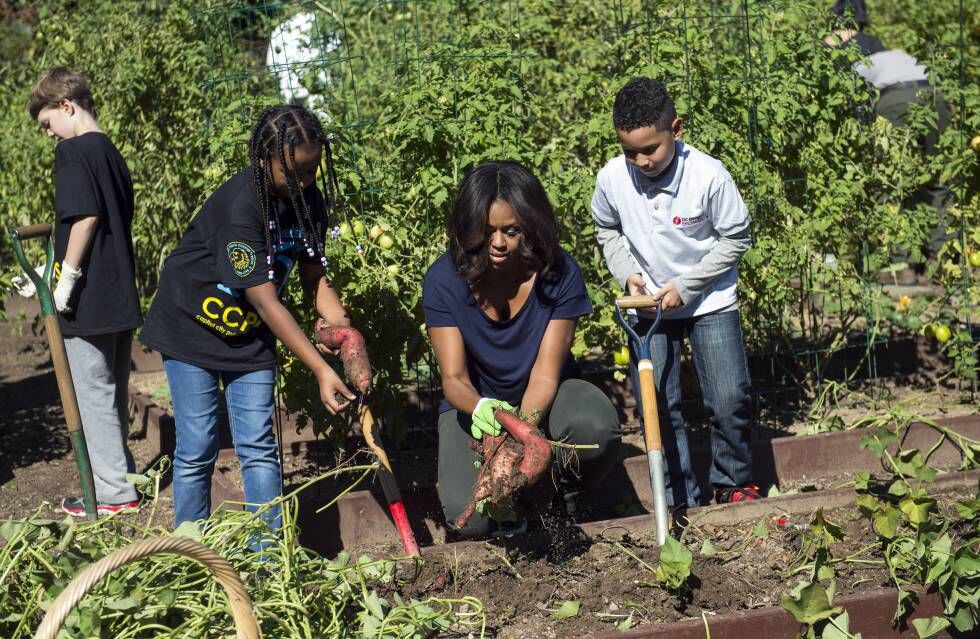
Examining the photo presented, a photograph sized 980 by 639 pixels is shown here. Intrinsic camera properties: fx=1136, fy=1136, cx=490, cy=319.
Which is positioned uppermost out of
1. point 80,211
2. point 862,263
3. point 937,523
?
point 80,211

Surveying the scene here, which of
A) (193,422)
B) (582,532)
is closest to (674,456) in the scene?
(582,532)

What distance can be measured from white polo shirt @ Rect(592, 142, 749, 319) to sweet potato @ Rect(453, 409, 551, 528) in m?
0.91

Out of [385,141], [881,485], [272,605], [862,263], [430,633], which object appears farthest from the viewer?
[862,263]

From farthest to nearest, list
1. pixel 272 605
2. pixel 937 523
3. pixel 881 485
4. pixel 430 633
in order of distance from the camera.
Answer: pixel 881 485
pixel 937 523
pixel 430 633
pixel 272 605

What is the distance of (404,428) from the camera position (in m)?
4.56

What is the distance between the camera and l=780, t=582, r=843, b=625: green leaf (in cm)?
300

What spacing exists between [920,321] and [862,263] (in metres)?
0.42

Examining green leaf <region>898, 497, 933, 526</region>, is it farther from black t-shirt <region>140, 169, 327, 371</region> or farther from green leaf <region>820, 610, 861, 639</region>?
black t-shirt <region>140, 169, 327, 371</region>

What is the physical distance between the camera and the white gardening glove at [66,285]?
4.15 m

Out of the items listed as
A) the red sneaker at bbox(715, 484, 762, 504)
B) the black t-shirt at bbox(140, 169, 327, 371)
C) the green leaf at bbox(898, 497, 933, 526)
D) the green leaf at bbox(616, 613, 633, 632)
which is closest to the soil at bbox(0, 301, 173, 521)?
the black t-shirt at bbox(140, 169, 327, 371)

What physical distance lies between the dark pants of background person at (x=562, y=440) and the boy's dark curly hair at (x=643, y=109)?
897mm

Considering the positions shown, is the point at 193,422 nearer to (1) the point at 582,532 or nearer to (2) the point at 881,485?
(1) the point at 582,532

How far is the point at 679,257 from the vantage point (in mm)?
3916

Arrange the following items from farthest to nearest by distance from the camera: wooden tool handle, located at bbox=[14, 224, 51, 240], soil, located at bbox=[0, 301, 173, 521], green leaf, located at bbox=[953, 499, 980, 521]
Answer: soil, located at bbox=[0, 301, 173, 521] < green leaf, located at bbox=[953, 499, 980, 521] < wooden tool handle, located at bbox=[14, 224, 51, 240]
